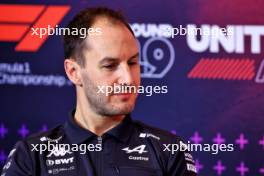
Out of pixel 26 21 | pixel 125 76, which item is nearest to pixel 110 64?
pixel 125 76

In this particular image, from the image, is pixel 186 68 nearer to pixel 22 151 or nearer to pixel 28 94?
pixel 28 94

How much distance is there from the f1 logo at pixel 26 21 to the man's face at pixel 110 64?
0.85m

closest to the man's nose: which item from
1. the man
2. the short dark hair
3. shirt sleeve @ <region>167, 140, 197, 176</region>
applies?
the man

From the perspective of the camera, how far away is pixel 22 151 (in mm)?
1778

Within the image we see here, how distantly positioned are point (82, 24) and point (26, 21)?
859mm

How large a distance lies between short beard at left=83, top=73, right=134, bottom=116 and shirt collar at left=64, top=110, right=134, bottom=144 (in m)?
0.07

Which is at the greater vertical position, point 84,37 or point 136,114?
point 84,37

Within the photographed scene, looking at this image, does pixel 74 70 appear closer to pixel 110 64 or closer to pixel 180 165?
pixel 110 64

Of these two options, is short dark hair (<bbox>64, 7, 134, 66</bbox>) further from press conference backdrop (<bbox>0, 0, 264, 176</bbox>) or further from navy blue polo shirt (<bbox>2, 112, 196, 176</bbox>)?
press conference backdrop (<bbox>0, 0, 264, 176</bbox>)

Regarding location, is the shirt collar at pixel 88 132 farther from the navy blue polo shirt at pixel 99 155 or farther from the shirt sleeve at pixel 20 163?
the shirt sleeve at pixel 20 163

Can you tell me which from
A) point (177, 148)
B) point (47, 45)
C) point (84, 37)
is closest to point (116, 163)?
point (177, 148)

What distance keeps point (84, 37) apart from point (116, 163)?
414mm

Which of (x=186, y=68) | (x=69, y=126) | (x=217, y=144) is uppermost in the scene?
(x=186, y=68)

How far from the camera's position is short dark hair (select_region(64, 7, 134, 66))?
184 cm
